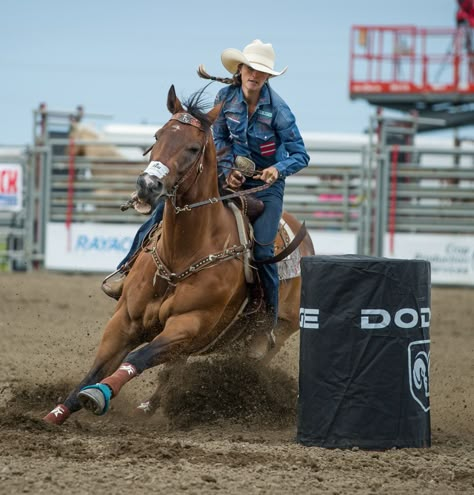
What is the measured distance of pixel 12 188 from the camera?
1830 cm

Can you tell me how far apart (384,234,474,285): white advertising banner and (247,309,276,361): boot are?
10449 millimetres

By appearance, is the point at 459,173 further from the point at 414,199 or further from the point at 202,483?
the point at 202,483

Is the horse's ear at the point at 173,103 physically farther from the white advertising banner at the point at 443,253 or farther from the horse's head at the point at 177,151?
the white advertising banner at the point at 443,253

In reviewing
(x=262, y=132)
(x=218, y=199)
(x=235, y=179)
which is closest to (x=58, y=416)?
(x=218, y=199)

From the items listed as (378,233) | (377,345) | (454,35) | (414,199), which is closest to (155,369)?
(377,345)

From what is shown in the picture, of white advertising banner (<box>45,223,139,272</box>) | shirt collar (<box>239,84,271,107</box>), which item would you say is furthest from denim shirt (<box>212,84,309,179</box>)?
white advertising banner (<box>45,223,139,272</box>)

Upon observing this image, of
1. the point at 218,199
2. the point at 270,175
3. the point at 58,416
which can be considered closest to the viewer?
the point at 58,416

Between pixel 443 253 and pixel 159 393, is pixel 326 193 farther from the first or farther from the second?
pixel 159 393

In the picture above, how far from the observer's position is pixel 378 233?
16844 millimetres

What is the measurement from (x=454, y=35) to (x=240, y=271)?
18805mm

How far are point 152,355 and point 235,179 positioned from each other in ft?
4.74

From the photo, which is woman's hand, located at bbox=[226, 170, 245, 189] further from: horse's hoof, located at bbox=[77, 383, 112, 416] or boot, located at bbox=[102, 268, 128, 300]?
horse's hoof, located at bbox=[77, 383, 112, 416]

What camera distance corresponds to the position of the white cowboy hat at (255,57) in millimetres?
6133

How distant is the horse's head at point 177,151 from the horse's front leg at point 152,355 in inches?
29.7
